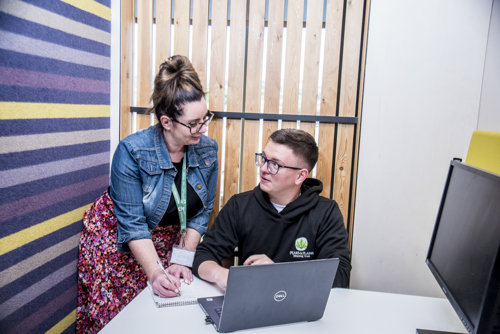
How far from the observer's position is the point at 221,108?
253 cm

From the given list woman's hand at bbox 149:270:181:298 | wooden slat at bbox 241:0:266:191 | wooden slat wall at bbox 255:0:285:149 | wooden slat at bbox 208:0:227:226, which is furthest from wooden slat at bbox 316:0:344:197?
woman's hand at bbox 149:270:181:298

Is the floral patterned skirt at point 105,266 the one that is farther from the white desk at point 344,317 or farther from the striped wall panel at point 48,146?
the white desk at point 344,317

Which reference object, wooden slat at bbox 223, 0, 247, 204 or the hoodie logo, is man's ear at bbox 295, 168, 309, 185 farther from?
wooden slat at bbox 223, 0, 247, 204

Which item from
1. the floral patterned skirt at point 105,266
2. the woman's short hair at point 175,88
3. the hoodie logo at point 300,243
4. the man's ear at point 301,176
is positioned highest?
the woman's short hair at point 175,88

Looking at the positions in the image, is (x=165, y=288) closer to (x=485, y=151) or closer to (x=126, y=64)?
(x=485, y=151)

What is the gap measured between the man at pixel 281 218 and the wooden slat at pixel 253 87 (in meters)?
0.58

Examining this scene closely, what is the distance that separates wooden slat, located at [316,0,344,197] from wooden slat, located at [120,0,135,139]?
4.05 ft

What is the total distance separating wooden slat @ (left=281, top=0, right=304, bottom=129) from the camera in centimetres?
Answer: 241

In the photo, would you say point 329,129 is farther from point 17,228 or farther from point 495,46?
point 17,228

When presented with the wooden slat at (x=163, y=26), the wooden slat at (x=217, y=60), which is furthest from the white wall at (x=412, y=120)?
the wooden slat at (x=163, y=26)

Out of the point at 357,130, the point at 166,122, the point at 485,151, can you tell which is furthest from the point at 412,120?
the point at 166,122

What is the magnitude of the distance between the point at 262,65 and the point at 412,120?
106cm

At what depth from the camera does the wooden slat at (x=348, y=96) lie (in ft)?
7.80

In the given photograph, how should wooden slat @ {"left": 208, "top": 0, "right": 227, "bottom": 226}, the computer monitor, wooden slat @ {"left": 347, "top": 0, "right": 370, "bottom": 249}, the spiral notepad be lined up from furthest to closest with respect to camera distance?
wooden slat @ {"left": 208, "top": 0, "right": 227, "bottom": 226} < wooden slat @ {"left": 347, "top": 0, "right": 370, "bottom": 249} < the spiral notepad < the computer monitor
